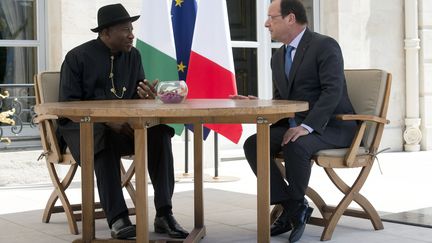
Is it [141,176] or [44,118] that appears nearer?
[141,176]

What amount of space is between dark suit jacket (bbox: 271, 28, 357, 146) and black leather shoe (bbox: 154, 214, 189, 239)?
0.93m

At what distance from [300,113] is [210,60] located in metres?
2.37

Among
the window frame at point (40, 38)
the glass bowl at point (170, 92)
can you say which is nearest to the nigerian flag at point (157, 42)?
the window frame at point (40, 38)

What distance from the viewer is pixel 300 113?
4918 mm

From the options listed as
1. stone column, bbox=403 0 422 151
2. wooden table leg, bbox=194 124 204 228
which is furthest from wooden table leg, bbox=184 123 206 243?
stone column, bbox=403 0 422 151

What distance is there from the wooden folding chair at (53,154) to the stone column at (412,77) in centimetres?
597

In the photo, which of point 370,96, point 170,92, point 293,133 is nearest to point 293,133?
point 293,133

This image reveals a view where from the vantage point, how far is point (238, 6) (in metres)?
9.59

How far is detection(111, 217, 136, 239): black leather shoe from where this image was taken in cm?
454

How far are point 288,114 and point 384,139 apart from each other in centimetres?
653

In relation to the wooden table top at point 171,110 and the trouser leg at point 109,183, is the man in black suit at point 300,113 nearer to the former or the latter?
the wooden table top at point 171,110

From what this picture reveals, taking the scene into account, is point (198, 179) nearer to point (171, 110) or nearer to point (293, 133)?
point (293, 133)

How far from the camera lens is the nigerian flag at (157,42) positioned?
710 centimetres

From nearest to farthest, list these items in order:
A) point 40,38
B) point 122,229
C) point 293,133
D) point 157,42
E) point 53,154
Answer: point 122,229 → point 293,133 → point 53,154 → point 157,42 → point 40,38
